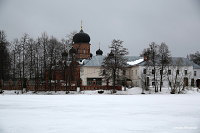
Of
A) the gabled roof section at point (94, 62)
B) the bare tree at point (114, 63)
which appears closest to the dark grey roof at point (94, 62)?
the gabled roof section at point (94, 62)

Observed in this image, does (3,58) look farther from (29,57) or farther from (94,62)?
(94,62)

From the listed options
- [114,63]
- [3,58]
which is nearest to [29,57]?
[3,58]

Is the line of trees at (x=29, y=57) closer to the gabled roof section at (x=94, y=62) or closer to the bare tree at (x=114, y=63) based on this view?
the bare tree at (x=114, y=63)

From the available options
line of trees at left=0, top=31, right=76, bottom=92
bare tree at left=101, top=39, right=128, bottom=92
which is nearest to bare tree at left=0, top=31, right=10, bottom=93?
line of trees at left=0, top=31, right=76, bottom=92

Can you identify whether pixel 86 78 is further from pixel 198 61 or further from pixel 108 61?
pixel 198 61

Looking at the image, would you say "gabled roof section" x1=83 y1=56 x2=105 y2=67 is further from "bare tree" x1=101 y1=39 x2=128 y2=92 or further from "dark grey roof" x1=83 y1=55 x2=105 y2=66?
"bare tree" x1=101 y1=39 x2=128 y2=92

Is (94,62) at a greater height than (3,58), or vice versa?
(94,62)

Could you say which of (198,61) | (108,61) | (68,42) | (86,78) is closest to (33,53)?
(68,42)

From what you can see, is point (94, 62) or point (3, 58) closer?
point (3, 58)

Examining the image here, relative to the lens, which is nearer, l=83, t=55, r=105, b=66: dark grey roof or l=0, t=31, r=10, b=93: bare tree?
l=0, t=31, r=10, b=93: bare tree

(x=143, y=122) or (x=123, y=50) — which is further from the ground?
(x=123, y=50)

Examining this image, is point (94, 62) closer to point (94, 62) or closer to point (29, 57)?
point (94, 62)

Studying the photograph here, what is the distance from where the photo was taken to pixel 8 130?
10.0 m

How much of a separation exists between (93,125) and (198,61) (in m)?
96.9
